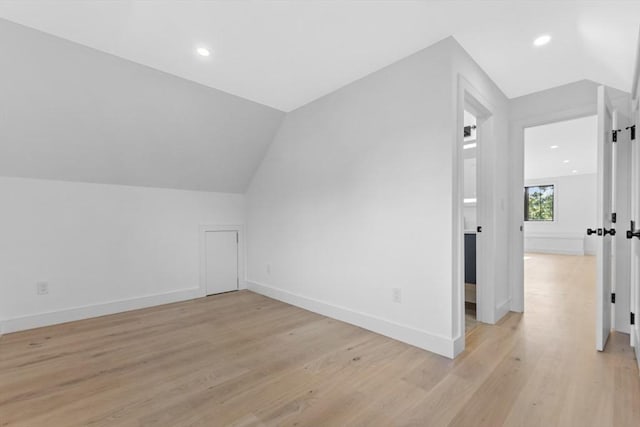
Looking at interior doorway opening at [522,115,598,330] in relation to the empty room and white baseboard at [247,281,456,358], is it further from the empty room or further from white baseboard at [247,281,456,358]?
white baseboard at [247,281,456,358]

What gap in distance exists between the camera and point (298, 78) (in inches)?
104

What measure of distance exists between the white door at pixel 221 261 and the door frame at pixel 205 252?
0.14 feet

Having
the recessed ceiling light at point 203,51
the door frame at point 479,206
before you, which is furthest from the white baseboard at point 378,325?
the recessed ceiling light at point 203,51

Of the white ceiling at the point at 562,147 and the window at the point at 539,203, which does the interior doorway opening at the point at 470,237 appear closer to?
the white ceiling at the point at 562,147

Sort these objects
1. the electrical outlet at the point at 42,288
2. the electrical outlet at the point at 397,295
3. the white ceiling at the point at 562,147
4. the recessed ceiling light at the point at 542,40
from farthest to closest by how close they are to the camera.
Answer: the white ceiling at the point at 562,147
the electrical outlet at the point at 42,288
the electrical outlet at the point at 397,295
the recessed ceiling light at the point at 542,40

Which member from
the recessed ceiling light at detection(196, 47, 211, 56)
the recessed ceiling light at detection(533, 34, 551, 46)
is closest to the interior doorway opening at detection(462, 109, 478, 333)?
the recessed ceiling light at detection(533, 34, 551, 46)

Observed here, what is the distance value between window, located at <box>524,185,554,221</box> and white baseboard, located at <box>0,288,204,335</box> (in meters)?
9.95

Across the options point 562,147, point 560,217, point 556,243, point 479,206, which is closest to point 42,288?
point 479,206

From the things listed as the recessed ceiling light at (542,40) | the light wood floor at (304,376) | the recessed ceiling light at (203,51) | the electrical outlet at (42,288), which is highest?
the recessed ceiling light at (203,51)

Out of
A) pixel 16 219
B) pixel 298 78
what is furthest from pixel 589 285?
pixel 16 219

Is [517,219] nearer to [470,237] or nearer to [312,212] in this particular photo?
[470,237]

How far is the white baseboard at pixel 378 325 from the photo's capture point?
2.05m

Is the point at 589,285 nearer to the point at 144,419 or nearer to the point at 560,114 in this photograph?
the point at 560,114

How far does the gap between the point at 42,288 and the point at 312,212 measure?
8.92ft
